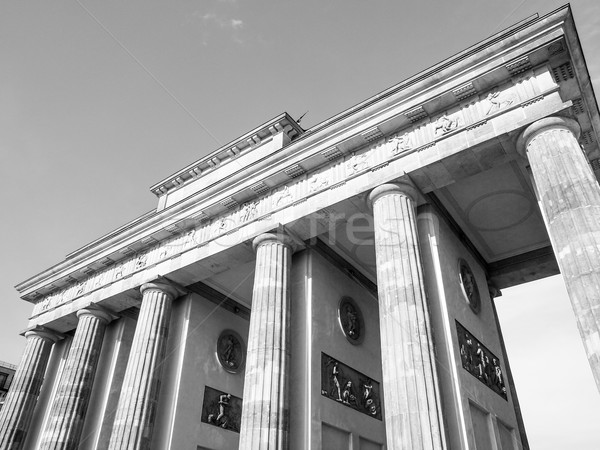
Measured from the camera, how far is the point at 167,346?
16.1 metres

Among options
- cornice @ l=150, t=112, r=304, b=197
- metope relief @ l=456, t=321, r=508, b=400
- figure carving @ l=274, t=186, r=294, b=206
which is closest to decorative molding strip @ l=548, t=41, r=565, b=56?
metope relief @ l=456, t=321, r=508, b=400

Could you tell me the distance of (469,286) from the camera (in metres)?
13.5

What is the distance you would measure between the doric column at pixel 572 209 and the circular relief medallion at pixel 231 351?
39.4 ft

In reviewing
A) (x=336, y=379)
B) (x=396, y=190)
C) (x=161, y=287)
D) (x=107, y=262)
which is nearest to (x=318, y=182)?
(x=396, y=190)

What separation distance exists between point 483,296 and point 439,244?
3.63m

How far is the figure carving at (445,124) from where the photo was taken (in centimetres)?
1143

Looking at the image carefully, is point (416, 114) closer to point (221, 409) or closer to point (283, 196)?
point (283, 196)

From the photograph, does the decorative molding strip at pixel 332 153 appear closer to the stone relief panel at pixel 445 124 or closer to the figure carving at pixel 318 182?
the figure carving at pixel 318 182

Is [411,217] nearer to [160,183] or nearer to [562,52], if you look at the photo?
[562,52]

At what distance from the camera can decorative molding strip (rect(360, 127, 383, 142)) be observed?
489 inches

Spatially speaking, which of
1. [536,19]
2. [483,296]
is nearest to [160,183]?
[483,296]

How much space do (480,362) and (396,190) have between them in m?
4.90

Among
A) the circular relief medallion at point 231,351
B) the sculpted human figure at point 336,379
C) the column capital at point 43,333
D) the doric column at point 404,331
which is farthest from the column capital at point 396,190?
the column capital at point 43,333

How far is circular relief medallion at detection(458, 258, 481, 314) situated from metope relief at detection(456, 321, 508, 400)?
110cm
